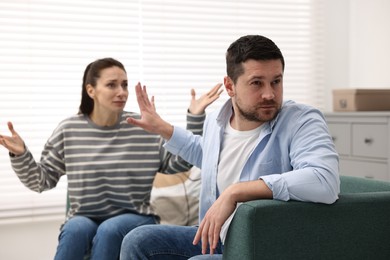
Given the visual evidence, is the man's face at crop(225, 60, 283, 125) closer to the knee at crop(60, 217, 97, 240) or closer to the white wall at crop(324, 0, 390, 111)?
the knee at crop(60, 217, 97, 240)

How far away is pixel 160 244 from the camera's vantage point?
6.56 ft

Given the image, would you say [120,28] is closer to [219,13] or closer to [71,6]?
[71,6]

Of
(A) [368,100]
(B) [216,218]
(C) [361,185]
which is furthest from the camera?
(A) [368,100]

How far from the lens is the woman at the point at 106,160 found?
2.62 metres

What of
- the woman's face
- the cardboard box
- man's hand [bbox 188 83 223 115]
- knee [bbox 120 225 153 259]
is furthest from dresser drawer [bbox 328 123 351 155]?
knee [bbox 120 225 153 259]

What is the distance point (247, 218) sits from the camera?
1.63 meters

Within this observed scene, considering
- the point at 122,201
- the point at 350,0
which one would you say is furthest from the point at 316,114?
the point at 350,0

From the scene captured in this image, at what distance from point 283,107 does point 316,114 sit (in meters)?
0.13

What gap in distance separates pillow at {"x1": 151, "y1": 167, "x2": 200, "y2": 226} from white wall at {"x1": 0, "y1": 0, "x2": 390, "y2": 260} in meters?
0.85

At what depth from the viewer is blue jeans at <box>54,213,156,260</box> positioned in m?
2.43

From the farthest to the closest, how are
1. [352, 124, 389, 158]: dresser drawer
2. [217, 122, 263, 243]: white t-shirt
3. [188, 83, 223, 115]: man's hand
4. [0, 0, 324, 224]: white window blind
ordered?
1. [0, 0, 324, 224]: white window blind
2. [352, 124, 389, 158]: dresser drawer
3. [188, 83, 223, 115]: man's hand
4. [217, 122, 263, 243]: white t-shirt

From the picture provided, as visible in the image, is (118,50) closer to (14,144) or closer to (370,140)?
(14,144)

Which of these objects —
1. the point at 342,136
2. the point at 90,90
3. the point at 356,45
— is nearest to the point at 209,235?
the point at 90,90

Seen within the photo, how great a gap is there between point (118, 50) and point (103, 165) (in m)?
1.18
